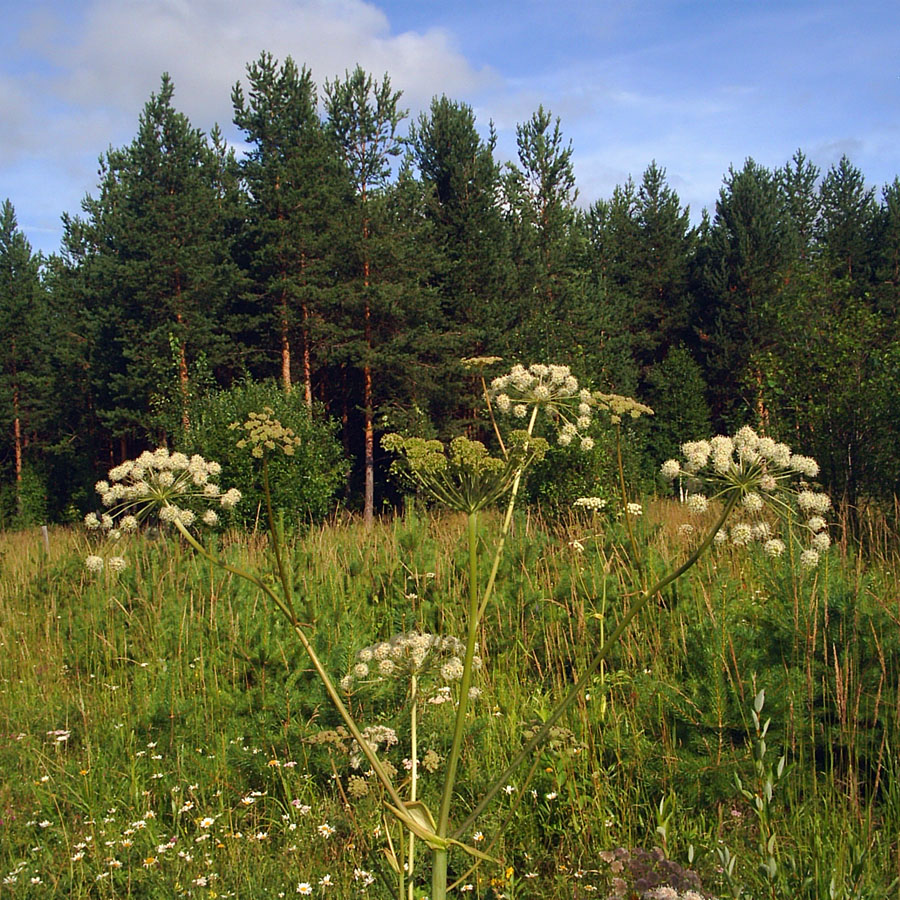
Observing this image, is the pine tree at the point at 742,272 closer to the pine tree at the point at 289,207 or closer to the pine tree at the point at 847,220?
the pine tree at the point at 847,220

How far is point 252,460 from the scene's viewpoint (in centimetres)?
1700

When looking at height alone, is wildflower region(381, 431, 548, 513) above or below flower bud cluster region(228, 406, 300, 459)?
below

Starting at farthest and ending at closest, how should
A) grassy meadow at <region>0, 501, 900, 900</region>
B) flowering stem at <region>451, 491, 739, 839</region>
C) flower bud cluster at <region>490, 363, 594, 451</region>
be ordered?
flower bud cluster at <region>490, 363, 594, 451</region> < grassy meadow at <region>0, 501, 900, 900</region> < flowering stem at <region>451, 491, 739, 839</region>

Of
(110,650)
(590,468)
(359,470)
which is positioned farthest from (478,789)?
(359,470)

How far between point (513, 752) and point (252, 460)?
47.4ft

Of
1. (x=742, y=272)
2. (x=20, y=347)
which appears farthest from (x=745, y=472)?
(x=20, y=347)

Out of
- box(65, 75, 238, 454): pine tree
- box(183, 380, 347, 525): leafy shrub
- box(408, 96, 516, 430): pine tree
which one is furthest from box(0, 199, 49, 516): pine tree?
box(408, 96, 516, 430): pine tree

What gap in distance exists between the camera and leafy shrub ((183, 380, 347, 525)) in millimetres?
16328

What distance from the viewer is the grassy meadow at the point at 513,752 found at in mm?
2537

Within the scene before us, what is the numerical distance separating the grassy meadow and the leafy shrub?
10.2 metres

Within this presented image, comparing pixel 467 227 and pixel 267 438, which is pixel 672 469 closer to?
pixel 267 438

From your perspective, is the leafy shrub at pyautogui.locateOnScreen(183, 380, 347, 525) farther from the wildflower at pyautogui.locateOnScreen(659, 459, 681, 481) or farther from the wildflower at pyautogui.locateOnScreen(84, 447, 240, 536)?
the wildflower at pyautogui.locateOnScreen(659, 459, 681, 481)

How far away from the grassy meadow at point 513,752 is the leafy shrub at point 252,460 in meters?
10.2

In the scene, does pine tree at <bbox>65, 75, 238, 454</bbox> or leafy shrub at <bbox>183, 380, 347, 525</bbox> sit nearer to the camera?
leafy shrub at <bbox>183, 380, 347, 525</bbox>
